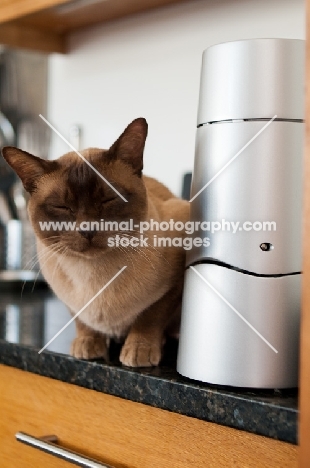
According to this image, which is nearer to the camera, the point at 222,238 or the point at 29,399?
the point at 222,238

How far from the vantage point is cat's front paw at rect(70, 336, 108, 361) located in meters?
0.91

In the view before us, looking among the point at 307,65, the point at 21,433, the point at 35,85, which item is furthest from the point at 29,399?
the point at 35,85

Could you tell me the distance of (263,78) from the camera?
74 cm

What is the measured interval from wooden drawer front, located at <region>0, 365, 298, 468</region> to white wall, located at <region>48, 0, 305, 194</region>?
69 cm

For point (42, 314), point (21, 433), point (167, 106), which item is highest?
point (167, 106)

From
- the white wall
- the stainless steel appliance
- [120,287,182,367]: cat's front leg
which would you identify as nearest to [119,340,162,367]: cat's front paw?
[120,287,182,367]: cat's front leg

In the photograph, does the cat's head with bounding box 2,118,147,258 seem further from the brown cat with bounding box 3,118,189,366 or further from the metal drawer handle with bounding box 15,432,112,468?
the metal drawer handle with bounding box 15,432,112,468

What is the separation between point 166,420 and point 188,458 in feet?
0.18

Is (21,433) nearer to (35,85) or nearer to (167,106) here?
(167,106)

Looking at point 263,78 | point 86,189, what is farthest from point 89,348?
point 263,78

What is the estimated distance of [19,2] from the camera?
48.2 inches

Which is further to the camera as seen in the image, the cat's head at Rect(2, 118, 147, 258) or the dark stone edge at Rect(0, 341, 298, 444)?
the cat's head at Rect(2, 118, 147, 258)

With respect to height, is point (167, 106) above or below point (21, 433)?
above

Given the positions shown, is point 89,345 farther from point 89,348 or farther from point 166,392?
point 166,392
